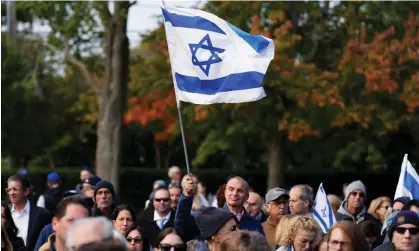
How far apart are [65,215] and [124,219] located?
3316mm

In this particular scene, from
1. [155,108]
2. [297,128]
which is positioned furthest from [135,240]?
[155,108]

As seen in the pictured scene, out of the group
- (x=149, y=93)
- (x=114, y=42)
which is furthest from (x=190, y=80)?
(x=149, y=93)

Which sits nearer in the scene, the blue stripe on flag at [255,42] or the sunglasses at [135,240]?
the sunglasses at [135,240]

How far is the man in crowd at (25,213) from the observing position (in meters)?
11.2

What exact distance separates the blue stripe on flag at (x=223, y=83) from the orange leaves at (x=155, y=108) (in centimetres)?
2069

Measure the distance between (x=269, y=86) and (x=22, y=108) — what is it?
19.0 m

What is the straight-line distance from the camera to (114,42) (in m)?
27.2

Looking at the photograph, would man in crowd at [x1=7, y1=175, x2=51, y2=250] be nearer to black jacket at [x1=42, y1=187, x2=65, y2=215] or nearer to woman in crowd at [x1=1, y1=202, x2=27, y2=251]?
woman in crowd at [x1=1, y1=202, x2=27, y2=251]

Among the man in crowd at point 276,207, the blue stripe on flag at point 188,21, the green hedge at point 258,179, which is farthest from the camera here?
the green hedge at point 258,179

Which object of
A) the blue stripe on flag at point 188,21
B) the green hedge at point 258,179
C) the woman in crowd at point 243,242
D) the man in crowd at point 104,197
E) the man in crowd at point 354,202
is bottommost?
the green hedge at point 258,179

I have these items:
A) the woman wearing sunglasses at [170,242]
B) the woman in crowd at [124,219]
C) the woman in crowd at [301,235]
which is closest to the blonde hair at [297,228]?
the woman in crowd at [301,235]

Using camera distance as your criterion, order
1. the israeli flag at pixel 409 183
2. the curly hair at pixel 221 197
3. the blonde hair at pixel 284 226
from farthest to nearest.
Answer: the israeli flag at pixel 409 183 → the curly hair at pixel 221 197 → the blonde hair at pixel 284 226

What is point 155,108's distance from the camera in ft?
109

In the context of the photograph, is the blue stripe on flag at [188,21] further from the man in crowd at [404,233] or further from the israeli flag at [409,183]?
the man in crowd at [404,233]
